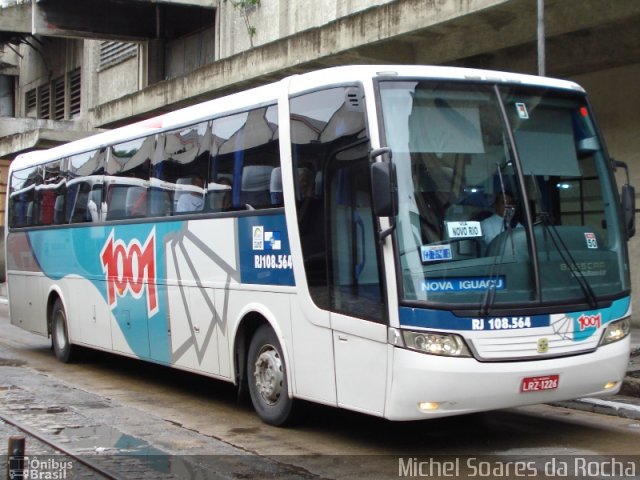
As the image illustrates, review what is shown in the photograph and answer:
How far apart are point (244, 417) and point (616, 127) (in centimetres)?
914

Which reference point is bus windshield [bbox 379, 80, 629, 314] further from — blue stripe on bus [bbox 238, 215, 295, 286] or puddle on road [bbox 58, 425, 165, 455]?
puddle on road [bbox 58, 425, 165, 455]

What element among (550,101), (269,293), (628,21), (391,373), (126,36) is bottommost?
(391,373)

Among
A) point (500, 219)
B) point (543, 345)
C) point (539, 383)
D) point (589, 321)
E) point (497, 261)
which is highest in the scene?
point (500, 219)

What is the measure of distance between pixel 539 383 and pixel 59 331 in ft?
29.8

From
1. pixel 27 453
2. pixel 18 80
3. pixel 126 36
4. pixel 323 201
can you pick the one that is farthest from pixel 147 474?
pixel 18 80

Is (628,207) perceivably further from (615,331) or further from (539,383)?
(539,383)

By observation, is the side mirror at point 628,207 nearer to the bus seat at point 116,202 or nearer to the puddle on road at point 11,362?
the bus seat at point 116,202

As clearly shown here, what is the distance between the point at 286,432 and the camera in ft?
28.4

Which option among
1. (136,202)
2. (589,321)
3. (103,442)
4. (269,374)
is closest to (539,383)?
(589,321)

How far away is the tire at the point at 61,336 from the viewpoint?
13.9 metres

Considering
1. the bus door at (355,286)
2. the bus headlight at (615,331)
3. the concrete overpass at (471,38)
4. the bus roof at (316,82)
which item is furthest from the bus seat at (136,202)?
the bus headlight at (615,331)

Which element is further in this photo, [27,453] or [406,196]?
[27,453]

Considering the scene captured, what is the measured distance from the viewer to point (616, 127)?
1557 centimetres

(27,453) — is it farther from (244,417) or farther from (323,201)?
(323,201)
